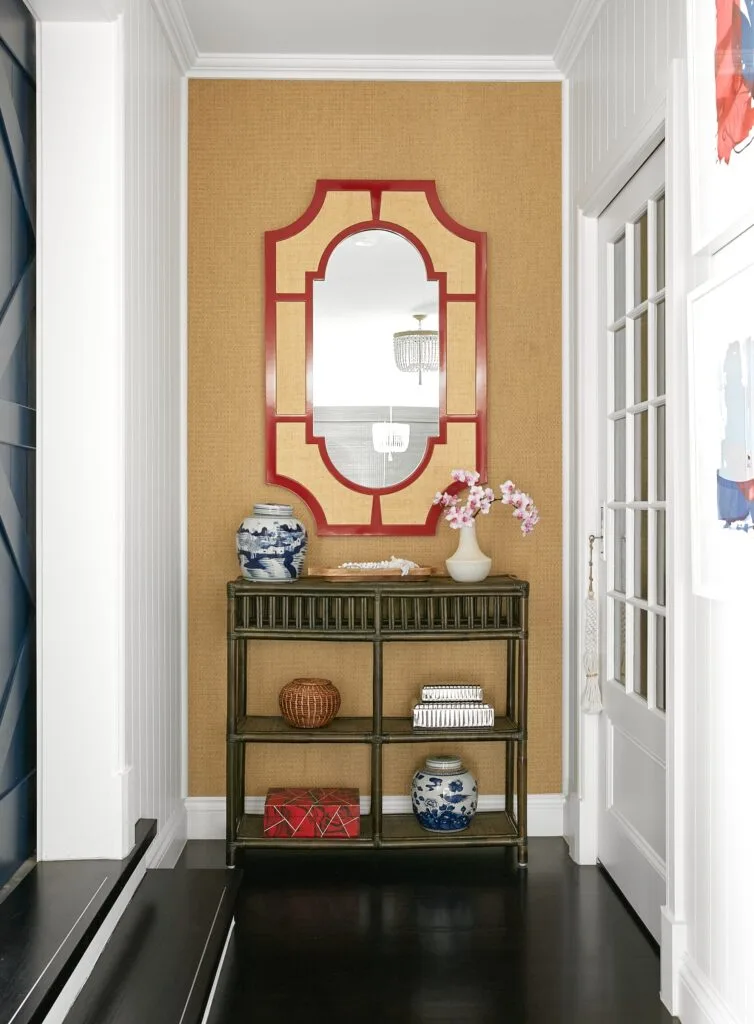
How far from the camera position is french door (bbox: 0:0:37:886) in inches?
91.8

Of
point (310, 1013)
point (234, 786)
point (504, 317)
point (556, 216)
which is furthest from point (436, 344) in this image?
point (310, 1013)

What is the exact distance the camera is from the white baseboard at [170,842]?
2980 mm

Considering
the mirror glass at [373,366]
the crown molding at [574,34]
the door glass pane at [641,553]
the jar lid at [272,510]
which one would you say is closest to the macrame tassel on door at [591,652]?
the door glass pane at [641,553]

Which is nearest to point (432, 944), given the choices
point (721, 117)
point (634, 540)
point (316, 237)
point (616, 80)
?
point (634, 540)

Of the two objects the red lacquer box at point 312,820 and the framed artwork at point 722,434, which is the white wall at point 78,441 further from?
the framed artwork at point 722,434

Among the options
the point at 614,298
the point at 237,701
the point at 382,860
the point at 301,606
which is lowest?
the point at 382,860

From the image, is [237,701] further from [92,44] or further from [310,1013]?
[92,44]

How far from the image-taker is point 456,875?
3.13 metres

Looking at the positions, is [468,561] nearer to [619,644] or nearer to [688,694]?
[619,644]

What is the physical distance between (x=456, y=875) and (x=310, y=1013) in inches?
38.6

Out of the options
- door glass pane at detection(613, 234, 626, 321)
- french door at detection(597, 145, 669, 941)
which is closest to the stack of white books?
french door at detection(597, 145, 669, 941)

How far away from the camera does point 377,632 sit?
3178mm

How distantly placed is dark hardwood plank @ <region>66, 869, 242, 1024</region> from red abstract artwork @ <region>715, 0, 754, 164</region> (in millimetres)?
2154

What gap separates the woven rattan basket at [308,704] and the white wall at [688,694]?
1.30 m
